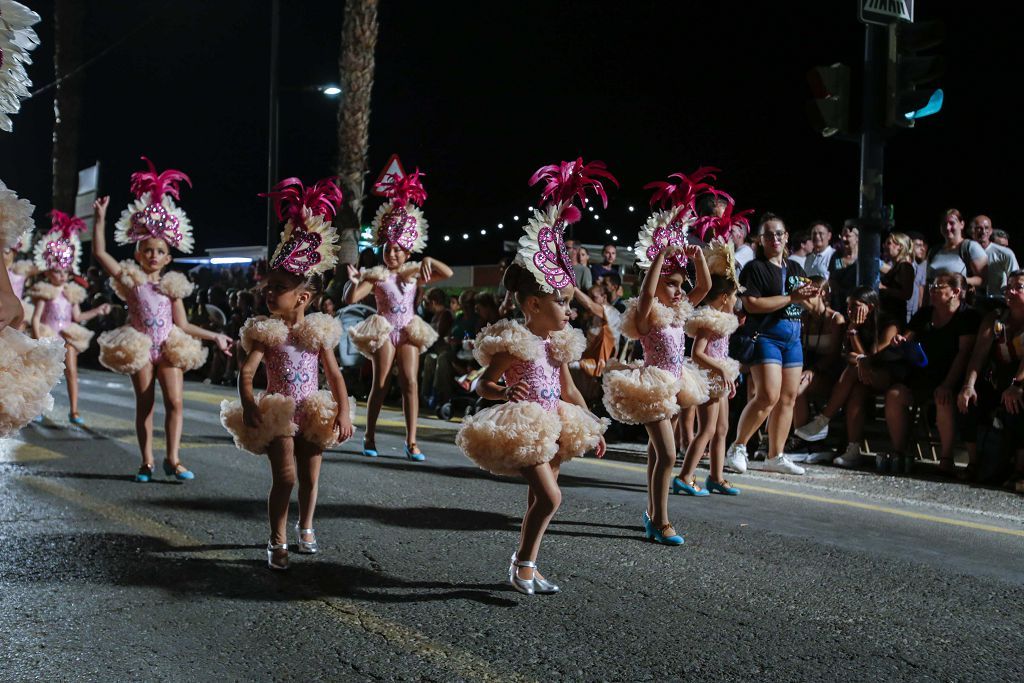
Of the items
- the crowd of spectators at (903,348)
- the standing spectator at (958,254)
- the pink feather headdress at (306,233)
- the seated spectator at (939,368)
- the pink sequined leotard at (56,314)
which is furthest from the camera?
the pink sequined leotard at (56,314)

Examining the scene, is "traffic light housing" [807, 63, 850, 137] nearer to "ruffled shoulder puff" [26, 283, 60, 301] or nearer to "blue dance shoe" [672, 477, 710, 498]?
"blue dance shoe" [672, 477, 710, 498]

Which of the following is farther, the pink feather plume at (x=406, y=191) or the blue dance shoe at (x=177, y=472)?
the pink feather plume at (x=406, y=191)

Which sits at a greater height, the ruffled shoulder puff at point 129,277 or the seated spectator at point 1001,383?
the ruffled shoulder puff at point 129,277

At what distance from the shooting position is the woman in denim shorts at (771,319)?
8469 mm

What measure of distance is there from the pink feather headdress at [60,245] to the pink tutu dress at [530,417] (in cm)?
784

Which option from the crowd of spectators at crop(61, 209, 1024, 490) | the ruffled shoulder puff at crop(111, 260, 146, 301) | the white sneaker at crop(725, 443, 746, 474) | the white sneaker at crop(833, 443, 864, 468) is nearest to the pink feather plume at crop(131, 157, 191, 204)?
the ruffled shoulder puff at crop(111, 260, 146, 301)

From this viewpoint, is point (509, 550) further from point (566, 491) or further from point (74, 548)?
point (74, 548)

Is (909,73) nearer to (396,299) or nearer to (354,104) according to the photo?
(396,299)

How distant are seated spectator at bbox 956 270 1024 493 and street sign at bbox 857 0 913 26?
3.37 m

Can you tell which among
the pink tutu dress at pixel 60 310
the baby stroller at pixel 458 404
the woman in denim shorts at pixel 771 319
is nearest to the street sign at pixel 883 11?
the woman in denim shorts at pixel 771 319

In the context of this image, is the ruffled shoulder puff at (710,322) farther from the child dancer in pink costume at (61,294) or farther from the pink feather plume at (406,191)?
the child dancer in pink costume at (61,294)

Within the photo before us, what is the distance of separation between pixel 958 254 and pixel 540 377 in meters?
7.52

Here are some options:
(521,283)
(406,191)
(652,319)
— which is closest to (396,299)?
(406,191)

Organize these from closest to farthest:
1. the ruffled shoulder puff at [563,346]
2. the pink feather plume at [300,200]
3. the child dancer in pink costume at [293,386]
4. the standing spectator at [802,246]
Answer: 1. the ruffled shoulder puff at [563,346]
2. the child dancer in pink costume at [293,386]
3. the pink feather plume at [300,200]
4. the standing spectator at [802,246]
